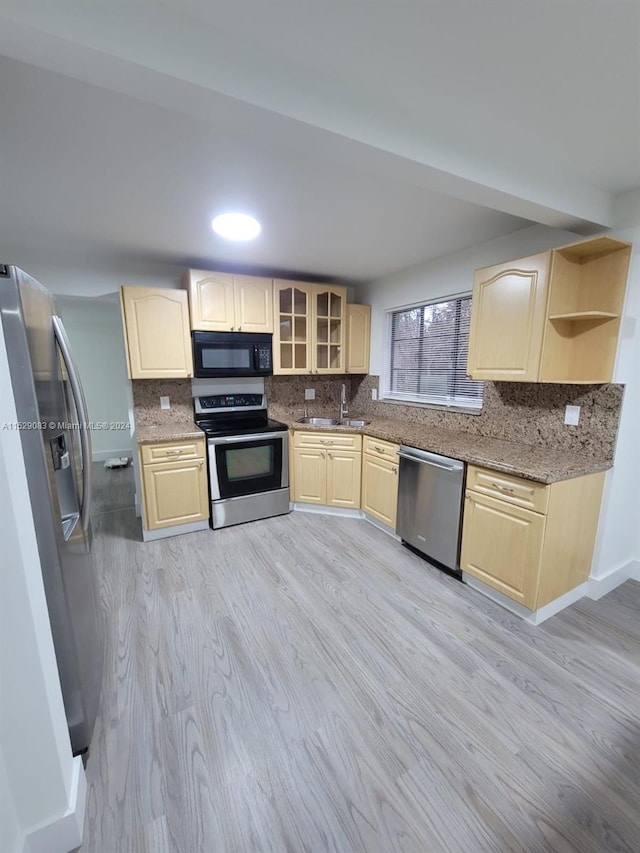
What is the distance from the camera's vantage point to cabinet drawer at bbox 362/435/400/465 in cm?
285

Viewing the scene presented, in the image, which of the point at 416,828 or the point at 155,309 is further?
the point at 155,309

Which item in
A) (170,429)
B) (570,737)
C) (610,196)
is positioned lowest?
(570,737)

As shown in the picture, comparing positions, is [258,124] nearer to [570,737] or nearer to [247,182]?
[247,182]

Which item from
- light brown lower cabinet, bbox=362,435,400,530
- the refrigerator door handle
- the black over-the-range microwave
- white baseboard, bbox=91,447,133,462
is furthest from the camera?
white baseboard, bbox=91,447,133,462

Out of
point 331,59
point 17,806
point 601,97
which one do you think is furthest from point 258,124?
point 17,806

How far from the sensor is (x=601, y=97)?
4.09ft

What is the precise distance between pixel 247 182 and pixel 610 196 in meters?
1.98

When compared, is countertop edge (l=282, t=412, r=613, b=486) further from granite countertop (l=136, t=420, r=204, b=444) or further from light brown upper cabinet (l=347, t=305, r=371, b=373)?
granite countertop (l=136, t=420, r=204, b=444)

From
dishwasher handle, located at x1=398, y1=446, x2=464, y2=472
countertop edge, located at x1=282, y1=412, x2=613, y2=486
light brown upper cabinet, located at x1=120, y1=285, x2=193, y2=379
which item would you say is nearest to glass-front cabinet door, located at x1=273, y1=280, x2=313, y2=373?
light brown upper cabinet, located at x1=120, y1=285, x2=193, y2=379

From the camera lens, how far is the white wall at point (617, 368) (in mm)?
1962

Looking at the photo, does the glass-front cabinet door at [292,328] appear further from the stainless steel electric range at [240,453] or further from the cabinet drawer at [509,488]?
the cabinet drawer at [509,488]

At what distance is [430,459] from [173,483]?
204cm

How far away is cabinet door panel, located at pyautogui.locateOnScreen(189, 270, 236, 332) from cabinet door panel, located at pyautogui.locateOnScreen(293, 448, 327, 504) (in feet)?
4.43

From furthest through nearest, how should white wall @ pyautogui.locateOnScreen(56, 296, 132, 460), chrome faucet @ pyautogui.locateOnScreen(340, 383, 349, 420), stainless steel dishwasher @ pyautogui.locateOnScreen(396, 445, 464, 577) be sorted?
1. white wall @ pyautogui.locateOnScreen(56, 296, 132, 460)
2. chrome faucet @ pyautogui.locateOnScreen(340, 383, 349, 420)
3. stainless steel dishwasher @ pyautogui.locateOnScreen(396, 445, 464, 577)
